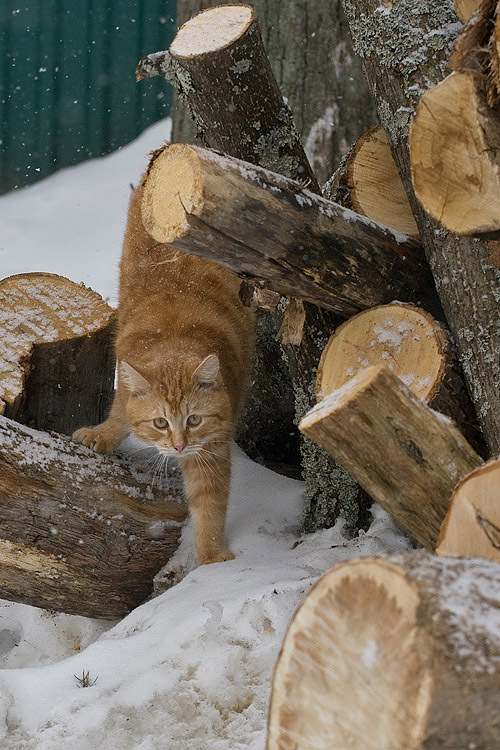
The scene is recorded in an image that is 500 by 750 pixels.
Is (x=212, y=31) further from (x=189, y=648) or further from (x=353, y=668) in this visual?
(x=353, y=668)

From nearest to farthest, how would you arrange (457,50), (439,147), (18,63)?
(457,50)
(439,147)
(18,63)

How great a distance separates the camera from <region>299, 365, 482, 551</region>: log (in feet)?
5.41

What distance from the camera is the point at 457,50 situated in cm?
179

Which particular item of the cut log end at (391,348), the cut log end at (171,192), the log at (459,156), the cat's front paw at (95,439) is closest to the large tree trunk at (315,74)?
the cat's front paw at (95,439)

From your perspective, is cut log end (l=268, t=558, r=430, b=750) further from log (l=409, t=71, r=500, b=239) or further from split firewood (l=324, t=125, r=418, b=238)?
split firewood (l=324, t=125, r=418, b=238)

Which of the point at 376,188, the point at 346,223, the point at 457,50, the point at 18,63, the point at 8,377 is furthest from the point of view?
the point at 18,63

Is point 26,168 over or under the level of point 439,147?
under

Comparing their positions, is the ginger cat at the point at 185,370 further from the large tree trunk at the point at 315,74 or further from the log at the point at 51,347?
the large tree trunk at the point at 315,74

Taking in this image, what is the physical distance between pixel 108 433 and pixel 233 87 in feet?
4.59

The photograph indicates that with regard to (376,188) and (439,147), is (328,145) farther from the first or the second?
(439,147)

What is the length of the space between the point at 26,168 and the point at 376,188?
18.4ft

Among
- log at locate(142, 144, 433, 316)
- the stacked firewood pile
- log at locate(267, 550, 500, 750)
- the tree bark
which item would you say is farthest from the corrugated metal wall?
log at locate(267, 550, 500, 750)

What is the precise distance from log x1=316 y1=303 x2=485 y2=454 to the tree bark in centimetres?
6

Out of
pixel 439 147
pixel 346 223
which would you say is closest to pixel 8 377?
pixel 346 223
